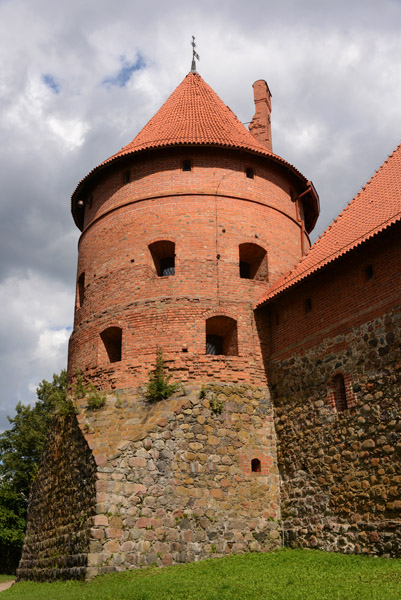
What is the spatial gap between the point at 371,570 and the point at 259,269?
7.33 m

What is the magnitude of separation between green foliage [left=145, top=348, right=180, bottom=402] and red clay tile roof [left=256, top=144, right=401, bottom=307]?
2600 mm

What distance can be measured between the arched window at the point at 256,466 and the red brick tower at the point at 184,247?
1.60 meters

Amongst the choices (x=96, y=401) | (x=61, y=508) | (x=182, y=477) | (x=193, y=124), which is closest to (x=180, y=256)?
(x=96, y=401)

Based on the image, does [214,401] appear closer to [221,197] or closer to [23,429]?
[221,197]

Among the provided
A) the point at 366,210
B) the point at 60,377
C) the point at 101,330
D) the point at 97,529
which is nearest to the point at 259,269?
the point at 366,210

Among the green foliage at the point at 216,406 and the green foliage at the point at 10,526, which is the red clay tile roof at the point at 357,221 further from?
the green foliage at the point at 10,526

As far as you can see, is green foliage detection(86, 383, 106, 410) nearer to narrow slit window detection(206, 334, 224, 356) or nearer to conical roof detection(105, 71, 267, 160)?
narrow slit window detection(206, 334, 224, 356)

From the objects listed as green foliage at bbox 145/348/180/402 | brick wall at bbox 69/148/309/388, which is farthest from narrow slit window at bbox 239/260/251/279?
green foliage at bbox 145/348/180/402

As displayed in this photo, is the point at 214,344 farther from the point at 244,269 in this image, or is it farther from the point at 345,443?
the point at 345,443

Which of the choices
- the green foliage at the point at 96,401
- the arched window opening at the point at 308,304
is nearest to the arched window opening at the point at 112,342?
the green foliage at the point at 96,401

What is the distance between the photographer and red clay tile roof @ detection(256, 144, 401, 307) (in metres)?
11.3

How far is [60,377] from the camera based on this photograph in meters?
26.0

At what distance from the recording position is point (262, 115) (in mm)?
17688

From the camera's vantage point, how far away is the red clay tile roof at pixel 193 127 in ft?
47.4
